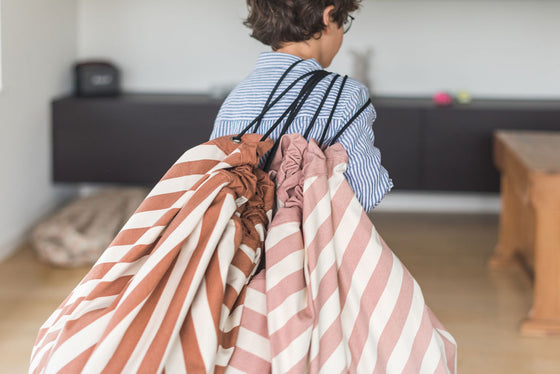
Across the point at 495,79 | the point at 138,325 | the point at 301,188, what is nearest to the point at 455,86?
the point at 495,79

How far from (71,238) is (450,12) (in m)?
2.42

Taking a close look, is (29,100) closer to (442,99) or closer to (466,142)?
(442,99)

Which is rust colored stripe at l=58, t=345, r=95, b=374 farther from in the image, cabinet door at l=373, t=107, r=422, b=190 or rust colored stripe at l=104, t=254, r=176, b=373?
cabinet door at l=373, t=107, r=422, b=190

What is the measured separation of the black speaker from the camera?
386 centimetres

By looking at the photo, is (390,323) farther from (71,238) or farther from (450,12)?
(450,12)

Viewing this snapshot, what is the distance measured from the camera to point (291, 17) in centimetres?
138

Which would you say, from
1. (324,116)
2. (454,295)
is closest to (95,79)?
(454,295)

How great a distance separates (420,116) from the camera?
11.8ft

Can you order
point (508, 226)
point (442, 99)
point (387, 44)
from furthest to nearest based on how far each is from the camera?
point (387, 44) < point (442, 99) < point (508, 226)

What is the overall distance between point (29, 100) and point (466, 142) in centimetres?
224

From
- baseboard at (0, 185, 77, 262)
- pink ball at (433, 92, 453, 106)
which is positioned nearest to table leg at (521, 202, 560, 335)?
pink ball at (433, 92, 453, 106)

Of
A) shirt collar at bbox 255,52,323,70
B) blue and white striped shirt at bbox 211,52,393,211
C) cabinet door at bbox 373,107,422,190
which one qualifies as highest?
shirt collar at bbox 255,52,323,70

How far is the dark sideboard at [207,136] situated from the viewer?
3.59 metres

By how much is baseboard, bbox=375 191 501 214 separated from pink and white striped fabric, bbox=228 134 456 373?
9.89 feet
